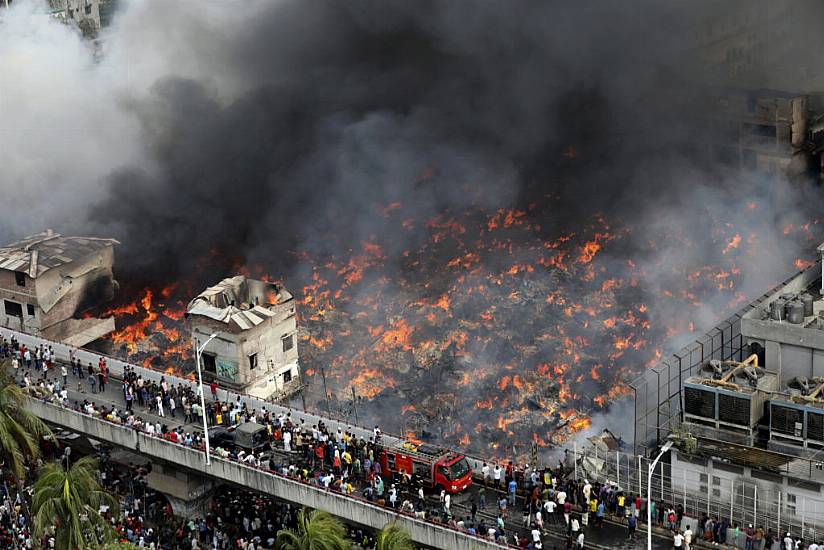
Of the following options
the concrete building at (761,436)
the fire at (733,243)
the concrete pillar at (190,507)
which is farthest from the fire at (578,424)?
the fire at (733,243)

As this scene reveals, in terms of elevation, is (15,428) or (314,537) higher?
(15,428)

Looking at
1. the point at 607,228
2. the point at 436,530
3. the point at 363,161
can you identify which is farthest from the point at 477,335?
the point at 436,530

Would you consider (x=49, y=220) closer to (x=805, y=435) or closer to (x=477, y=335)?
(x=477, y=335)

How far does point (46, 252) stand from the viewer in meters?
54.4

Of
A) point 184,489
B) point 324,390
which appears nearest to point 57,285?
point 324,390

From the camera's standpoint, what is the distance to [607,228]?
63.2m

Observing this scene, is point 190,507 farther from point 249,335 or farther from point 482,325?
point 482,325

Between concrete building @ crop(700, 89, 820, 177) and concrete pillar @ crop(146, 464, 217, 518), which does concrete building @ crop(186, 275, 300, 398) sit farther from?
concrete building @ crop(700, 89, 820, 177)

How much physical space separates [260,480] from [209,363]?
1222 centimetres

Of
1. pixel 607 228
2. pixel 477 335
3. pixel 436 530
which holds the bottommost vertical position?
pixel 436 530

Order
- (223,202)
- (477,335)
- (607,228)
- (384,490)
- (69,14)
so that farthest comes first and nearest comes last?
(69,14) < (223,202) < (607,228) < (477,335) < (384,490)

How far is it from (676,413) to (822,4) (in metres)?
48.1

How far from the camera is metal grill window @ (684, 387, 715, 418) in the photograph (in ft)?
116

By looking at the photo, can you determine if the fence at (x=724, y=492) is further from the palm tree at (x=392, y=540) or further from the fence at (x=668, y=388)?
the palm tree at (x=392, y=540)
